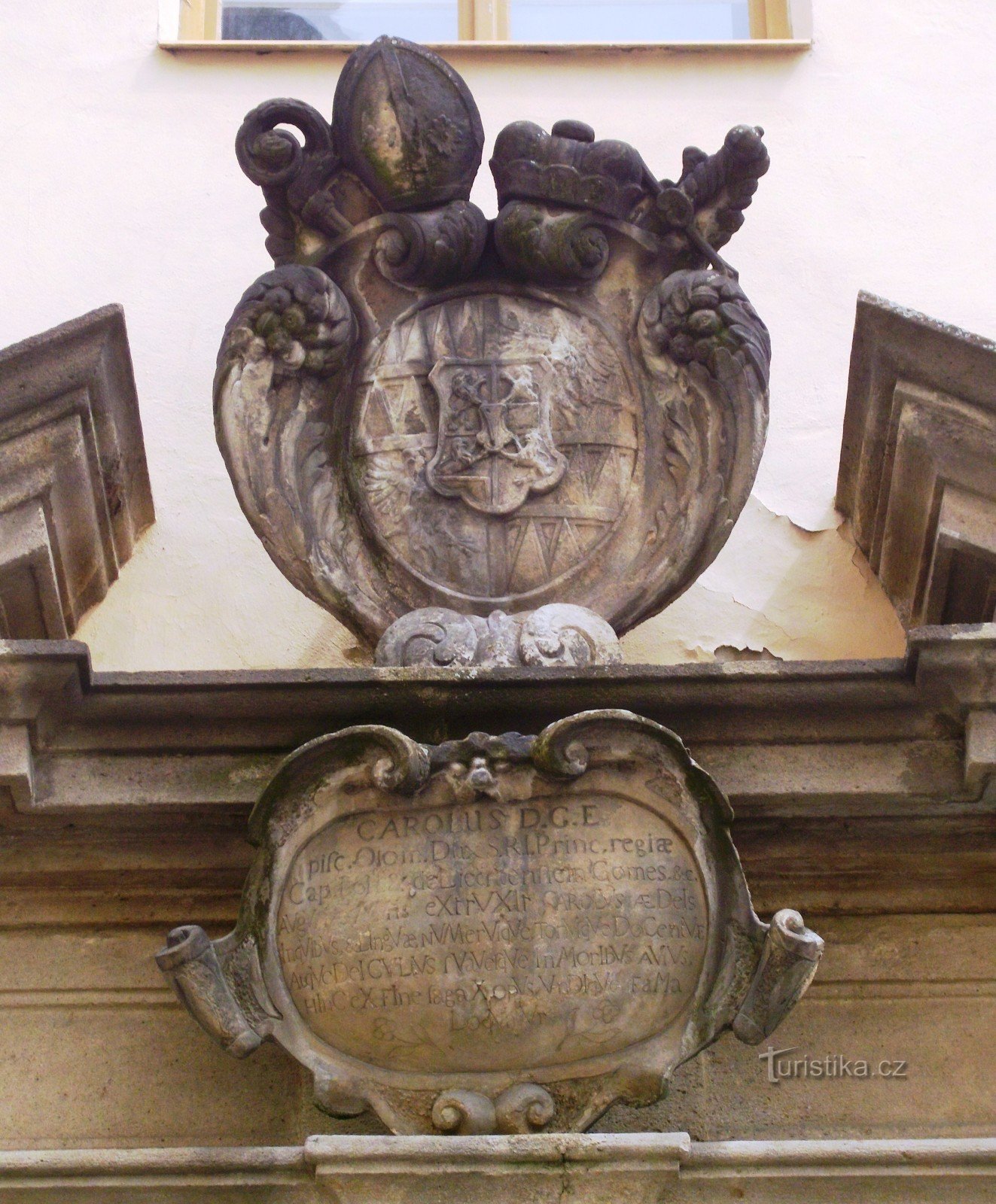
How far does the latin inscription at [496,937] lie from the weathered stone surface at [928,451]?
3.64 ft

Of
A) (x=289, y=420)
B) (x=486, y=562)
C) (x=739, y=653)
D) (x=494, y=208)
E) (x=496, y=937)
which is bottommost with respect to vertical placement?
(x=739, y=653)

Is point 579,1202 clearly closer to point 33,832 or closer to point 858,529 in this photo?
point 33,832

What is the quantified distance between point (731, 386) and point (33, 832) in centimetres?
139

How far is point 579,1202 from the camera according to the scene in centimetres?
277

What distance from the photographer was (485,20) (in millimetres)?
5195

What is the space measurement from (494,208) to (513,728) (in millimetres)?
1905

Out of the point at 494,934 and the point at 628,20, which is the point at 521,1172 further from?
the point at 628,20

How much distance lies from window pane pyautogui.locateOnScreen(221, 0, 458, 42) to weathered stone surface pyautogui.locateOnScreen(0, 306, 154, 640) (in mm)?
1458

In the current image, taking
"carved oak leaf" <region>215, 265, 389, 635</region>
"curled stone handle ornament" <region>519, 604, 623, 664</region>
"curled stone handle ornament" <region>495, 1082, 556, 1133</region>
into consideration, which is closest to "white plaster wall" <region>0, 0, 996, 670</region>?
"carved oak leaf" <region>215, 265, 389, 635</region>

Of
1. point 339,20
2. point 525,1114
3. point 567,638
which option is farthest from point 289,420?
point 339,20

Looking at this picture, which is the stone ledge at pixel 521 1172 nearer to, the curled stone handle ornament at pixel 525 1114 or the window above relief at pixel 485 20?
the curled stone handle ornament at pixel 525 1114

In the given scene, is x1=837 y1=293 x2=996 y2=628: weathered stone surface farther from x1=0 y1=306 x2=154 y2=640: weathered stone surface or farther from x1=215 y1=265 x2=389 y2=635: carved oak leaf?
x1=0 y1=306 x2=154 y2=640: weathered stone surface

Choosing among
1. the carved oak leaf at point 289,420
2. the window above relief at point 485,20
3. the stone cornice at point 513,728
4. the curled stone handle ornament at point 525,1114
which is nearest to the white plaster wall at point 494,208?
the window above relief at point 485,20

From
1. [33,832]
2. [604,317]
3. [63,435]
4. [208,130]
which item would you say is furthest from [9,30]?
[33,832]
